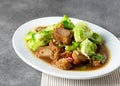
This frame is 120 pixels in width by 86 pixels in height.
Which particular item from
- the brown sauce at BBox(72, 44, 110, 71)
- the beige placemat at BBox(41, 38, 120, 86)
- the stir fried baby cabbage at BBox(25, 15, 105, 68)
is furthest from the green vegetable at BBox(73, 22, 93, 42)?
the beige placemat at BBox(41, 38, 120, 86)

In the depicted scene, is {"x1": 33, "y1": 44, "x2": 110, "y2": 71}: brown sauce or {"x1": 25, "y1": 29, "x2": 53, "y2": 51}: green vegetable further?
{"x1": 25, "y1": 29, "x2": 53, "y2": 51}: green vegetable

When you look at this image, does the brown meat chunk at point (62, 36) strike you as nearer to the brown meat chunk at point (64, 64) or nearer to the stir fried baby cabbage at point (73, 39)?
the stir fried baby cabbage at point (73, 39)

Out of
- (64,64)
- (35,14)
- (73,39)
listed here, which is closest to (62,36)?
(73,39)

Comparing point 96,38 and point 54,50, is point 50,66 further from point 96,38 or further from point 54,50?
point 96,38

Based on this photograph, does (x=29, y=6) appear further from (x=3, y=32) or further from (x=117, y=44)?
(x=117, y=44)

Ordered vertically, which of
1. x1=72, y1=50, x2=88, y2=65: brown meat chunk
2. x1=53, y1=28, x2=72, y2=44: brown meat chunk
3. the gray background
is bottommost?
x1=72, y1=50, x2=88, y2=65: brown meat chunk

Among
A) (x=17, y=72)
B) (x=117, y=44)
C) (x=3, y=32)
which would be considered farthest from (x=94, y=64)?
(x=3, y=32)

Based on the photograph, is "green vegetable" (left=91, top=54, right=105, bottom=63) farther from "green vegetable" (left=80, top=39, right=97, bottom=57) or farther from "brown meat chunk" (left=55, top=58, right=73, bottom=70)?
"brown meat chunk" (left=55, top=58, right=73, bottom=70)
